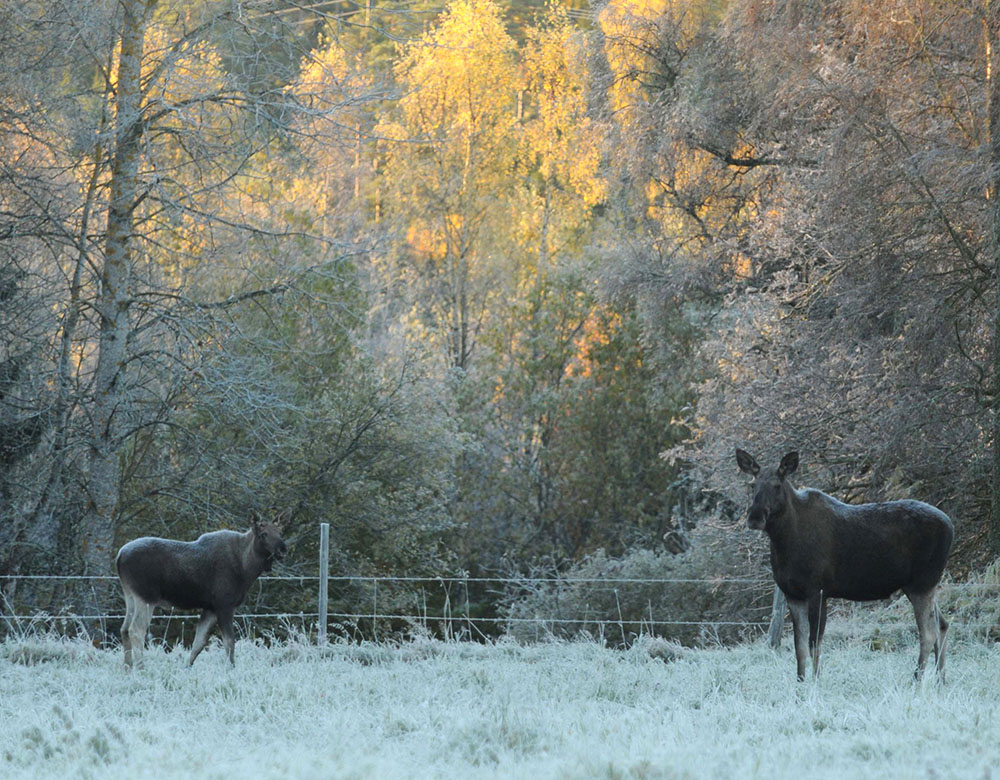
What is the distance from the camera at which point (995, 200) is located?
15328 mm

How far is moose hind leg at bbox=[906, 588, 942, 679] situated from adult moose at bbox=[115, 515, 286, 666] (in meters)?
5.25

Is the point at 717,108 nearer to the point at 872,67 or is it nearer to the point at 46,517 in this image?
the point at 872,67

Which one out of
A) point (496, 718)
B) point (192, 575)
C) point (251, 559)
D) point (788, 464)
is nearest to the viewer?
point (496, 718)

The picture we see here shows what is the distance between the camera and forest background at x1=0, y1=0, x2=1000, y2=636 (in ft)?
54.5

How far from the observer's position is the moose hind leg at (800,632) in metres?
9.31

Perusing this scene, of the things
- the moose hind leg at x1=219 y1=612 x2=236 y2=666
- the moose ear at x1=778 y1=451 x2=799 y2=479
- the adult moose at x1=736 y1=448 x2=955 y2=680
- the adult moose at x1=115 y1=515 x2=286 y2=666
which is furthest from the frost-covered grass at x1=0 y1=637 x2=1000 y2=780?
the moose ear at x1=778 y1=451 x2=799 y2=479

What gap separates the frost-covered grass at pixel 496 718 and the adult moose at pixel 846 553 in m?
0.51

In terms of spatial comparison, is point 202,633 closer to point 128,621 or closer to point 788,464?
point 128,621

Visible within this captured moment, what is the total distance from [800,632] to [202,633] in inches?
197

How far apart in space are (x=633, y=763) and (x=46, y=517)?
16.1m

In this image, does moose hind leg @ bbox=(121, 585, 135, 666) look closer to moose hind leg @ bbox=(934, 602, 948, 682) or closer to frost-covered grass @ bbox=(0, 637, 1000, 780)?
frost-covered grass @ bbox=(0, 637, 1000, 780)

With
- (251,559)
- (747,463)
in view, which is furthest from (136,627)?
(747,463)

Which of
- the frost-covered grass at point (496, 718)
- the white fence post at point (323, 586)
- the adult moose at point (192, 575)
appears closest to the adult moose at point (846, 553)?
the frost-covered grass at point (496, 718)

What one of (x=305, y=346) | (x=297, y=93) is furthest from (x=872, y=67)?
(x=305, y=346)
